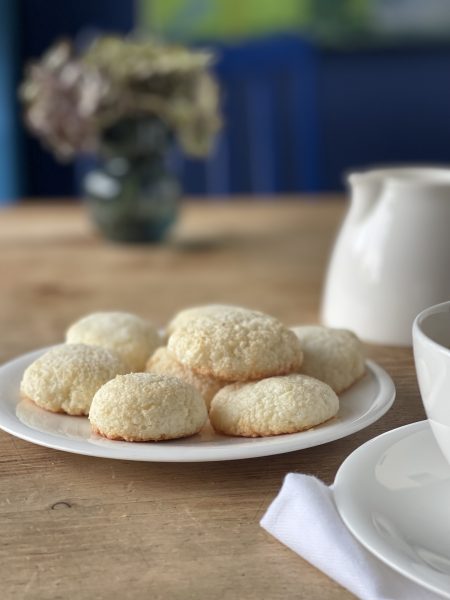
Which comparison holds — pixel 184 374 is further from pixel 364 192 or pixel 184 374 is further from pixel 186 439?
pixel 364 192

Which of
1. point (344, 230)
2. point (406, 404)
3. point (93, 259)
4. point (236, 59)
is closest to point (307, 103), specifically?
point (236, 59)

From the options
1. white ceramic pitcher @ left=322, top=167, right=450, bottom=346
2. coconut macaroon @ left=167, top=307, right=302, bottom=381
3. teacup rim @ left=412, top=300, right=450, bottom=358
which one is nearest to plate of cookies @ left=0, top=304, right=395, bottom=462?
coconut macaroon @ left=167, top=307, right=302, bottom=381

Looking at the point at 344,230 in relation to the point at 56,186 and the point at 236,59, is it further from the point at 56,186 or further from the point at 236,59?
the point at 56,186

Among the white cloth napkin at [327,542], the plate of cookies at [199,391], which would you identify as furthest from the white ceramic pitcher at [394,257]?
the white cloth napkin at [327,542]

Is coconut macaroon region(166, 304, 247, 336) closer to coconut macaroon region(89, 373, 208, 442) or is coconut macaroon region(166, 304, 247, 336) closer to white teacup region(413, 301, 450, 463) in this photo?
coconut macaroon region(89, 373, 208, 442)

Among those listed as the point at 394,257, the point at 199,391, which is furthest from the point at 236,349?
the point at 394,257
